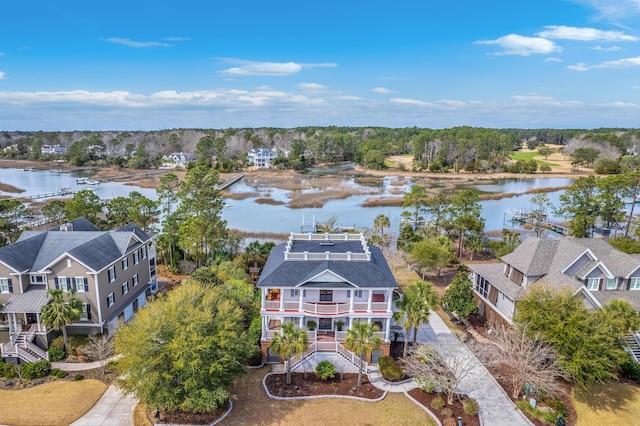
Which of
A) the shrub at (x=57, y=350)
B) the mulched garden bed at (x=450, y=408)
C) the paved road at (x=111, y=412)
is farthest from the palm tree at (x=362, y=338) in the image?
the shrub at (x=57, y=350)

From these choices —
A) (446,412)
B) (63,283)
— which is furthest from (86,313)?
(446,412)

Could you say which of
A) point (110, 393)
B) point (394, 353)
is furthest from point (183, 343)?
point (394, 353)

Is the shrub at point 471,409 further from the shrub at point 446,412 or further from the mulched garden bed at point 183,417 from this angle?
the mulched garden bed at point 183,417

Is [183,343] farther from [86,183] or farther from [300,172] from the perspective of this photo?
[300,172]

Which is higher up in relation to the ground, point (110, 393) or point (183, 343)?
point (183, 343)

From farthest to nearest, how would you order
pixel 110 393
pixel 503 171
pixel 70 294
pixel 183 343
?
pixel 503 171 < pixel 70 294 < pixel 110 393 < pixel 183 343

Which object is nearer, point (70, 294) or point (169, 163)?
point (70, 294)

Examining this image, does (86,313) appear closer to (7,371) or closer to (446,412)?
(7,371)
